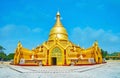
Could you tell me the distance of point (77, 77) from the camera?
57.4 ft

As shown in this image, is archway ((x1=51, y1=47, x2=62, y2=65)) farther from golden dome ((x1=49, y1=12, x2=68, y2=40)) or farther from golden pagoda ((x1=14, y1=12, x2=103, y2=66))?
golden dome ((x1=49, y1=12, x2=68, y2=40))

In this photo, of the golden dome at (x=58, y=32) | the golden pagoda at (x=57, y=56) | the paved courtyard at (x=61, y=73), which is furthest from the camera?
the golden dome at (x=58, y=32)

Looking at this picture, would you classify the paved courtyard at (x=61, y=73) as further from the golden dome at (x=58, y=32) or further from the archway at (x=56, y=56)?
the golden dome at (x=58, y=32)

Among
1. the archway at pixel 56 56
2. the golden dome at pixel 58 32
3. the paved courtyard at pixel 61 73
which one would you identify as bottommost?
the paved courtyard at pixel 61 73

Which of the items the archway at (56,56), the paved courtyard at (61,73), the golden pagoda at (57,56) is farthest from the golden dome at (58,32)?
the paved courtyard at (61,73)

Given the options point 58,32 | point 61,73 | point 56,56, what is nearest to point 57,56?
point 56,56

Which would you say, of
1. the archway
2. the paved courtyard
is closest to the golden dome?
the archway

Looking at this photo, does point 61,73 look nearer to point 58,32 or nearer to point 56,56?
point 56,56

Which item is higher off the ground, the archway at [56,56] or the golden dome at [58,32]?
the golden dome at [58,32]

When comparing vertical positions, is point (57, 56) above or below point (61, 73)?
above

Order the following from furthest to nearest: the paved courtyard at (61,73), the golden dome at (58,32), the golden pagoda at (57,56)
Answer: the golden dome at (58,32) → the golden pagoda at (57,56) → the paved courtyard at (61,73)

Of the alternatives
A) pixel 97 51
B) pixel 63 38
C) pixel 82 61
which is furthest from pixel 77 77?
pixel 63 38

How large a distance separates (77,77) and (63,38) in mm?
29643

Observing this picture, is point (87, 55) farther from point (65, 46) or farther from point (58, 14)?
point (58, 14)
